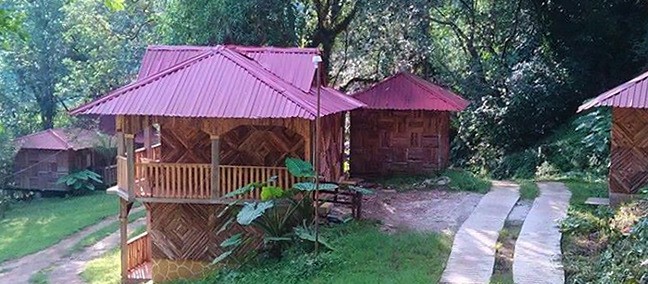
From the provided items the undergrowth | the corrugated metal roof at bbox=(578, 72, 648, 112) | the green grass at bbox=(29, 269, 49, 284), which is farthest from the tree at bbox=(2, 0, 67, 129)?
the corrugated metal roof at bbox=(578, 72, 648, 112)

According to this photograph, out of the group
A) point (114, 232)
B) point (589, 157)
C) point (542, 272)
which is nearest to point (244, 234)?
point (542, 272)

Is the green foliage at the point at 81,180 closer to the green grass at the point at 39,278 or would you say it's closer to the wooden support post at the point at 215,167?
the green grass at the point at 39,278

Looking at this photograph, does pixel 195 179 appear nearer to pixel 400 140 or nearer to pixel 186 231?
pixel 186 231

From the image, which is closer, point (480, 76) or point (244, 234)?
point (244, 234)

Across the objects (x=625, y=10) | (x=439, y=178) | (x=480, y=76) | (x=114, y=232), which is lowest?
(x=114, y=232)

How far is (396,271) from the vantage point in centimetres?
1020

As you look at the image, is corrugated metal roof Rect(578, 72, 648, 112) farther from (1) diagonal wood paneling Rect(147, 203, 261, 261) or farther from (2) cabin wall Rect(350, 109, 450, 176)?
(1) diagonal wood paneling Rect(147, 203, 261, 261)

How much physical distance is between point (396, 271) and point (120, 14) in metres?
22.0

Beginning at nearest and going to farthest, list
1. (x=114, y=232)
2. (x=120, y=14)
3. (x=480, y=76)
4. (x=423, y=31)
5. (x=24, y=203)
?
(x=114, y=232) → (x=423, y=31) → (x=480, y=76) → (x=24, y=203) → (x=120, y=14)

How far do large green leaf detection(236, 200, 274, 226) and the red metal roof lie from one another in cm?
1705

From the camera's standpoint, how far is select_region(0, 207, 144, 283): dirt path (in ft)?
54.6

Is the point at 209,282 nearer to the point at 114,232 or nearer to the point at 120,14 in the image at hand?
the point at 114,232

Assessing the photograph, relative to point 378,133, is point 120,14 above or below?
above

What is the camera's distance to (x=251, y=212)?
11312 millimetres
